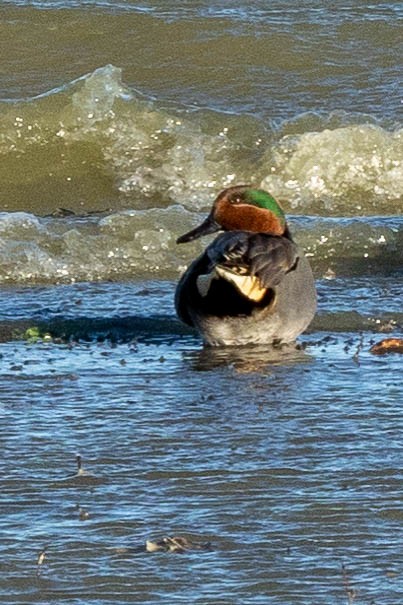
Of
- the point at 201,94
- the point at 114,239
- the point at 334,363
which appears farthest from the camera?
the point at 201,94

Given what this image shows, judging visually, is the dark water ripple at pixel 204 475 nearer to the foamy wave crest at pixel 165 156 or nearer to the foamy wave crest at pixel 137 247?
the foamy wave crest at pixel 137 247

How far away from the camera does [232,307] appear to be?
6492 mm

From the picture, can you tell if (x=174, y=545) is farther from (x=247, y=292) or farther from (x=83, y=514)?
(x=247, y=292)

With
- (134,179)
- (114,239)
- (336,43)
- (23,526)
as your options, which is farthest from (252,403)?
(336,43)

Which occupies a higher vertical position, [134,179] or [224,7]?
[224,7]

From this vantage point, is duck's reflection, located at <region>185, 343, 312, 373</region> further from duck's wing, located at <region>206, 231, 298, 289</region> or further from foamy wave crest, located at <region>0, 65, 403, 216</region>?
foamy wave crest, located at <region>0, 65, 403, 216</region>

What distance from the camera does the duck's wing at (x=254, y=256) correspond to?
249 inches

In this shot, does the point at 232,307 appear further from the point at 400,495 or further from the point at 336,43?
the point at 336,43

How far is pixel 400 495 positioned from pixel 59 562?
1.06m

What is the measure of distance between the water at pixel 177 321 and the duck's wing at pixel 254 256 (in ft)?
1.19

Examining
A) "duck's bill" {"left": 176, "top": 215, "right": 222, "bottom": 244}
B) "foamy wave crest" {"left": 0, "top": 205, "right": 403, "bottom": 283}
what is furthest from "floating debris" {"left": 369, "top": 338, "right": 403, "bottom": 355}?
"foamy wave crest" {"left": 0, "top": 205, "right": 403, "bottom": 283}

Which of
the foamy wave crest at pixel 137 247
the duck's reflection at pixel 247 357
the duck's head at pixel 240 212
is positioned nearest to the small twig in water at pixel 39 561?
the duck's reflection at pixel 247 357

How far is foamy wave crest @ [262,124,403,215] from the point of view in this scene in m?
10.7

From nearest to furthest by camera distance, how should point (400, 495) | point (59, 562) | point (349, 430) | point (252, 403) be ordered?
point (59, 562)
point (400, 495)
point (349, 430)
point (252, 403)
